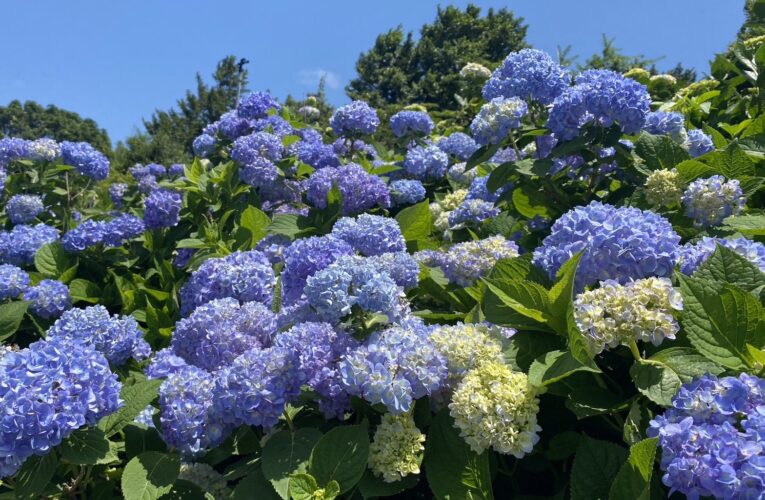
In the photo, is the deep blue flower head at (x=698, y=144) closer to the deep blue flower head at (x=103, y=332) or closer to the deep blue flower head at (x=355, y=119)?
the deep blue flower head at (x=103, y=332)

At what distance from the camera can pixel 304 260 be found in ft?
7.25

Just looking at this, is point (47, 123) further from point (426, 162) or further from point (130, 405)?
point (130, 405)

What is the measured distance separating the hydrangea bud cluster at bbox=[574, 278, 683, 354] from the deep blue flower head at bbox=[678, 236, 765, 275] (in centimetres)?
29

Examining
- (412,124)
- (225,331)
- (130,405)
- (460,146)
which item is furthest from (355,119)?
(130,405)

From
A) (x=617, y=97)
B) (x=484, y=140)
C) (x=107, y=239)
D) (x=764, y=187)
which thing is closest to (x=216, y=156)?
(x=107, y=239)

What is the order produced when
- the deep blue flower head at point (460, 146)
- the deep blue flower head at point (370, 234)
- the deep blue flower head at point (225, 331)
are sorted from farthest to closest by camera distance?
the deep blue flower head at point (460, 146)
the deep blue flower head at point (370, 234)
the deep blue flower head at point (225, 331)

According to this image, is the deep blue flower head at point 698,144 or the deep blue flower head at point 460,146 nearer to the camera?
the deep blue flower head at point 698,144

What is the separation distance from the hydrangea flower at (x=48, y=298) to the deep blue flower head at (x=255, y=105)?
7.45 ft

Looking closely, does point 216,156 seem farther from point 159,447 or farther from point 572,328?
point 572,328

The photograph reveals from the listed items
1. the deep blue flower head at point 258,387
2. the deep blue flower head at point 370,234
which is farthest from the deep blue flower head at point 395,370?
the deep blue flower head at point 370,234

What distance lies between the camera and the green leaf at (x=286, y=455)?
1.56m

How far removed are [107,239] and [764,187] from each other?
3.66 m

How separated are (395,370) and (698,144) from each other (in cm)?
195

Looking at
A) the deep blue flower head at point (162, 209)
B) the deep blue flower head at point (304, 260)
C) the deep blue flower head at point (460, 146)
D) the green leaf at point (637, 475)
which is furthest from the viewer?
the deep blue flower head at point (460, 146)
